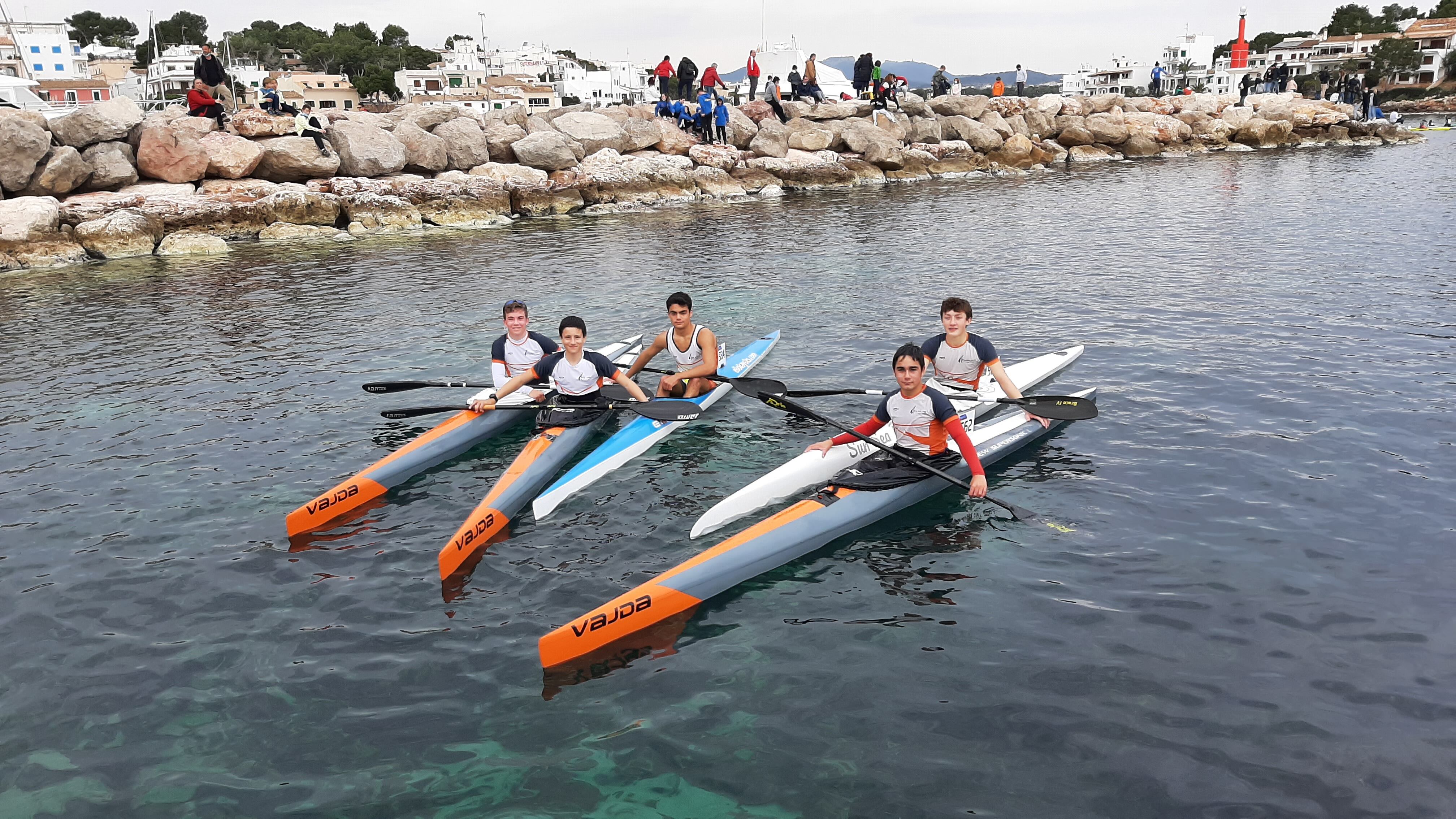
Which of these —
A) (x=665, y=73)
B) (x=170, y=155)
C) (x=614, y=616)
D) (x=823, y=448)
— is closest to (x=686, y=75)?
(x=665, y=73)

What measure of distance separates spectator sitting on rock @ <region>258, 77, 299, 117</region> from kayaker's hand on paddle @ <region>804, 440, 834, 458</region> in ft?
97.4

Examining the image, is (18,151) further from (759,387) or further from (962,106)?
(962,106)

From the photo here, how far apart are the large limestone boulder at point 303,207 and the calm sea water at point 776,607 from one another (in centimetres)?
1357

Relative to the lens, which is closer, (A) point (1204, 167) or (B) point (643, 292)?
(B) point (643, 292)

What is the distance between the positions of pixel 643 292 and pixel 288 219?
15.7 m

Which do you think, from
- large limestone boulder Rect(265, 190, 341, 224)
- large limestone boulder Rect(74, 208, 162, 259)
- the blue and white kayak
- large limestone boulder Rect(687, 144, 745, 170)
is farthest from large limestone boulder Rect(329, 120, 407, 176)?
the blue and white kayak

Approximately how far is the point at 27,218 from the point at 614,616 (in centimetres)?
2677

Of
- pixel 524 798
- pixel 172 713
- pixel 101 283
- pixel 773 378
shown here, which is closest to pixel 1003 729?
pixel 524 798

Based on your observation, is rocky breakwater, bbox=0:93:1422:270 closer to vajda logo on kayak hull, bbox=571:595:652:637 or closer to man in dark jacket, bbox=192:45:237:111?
man in dark jacket, bbox=192:45:237:111

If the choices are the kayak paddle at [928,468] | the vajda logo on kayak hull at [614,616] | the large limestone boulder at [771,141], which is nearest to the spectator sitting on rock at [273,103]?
the large limestone boulder at [771,141]

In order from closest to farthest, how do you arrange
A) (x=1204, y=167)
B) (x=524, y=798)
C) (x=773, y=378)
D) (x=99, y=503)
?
(x=524, y=798)
(x=99, y=503)
(x=773, y=378)
(x=1204, y=167)

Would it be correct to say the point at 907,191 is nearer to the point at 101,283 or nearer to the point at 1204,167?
the point at 1204,167

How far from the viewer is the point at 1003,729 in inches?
231

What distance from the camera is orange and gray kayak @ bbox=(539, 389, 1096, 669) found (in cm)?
665
